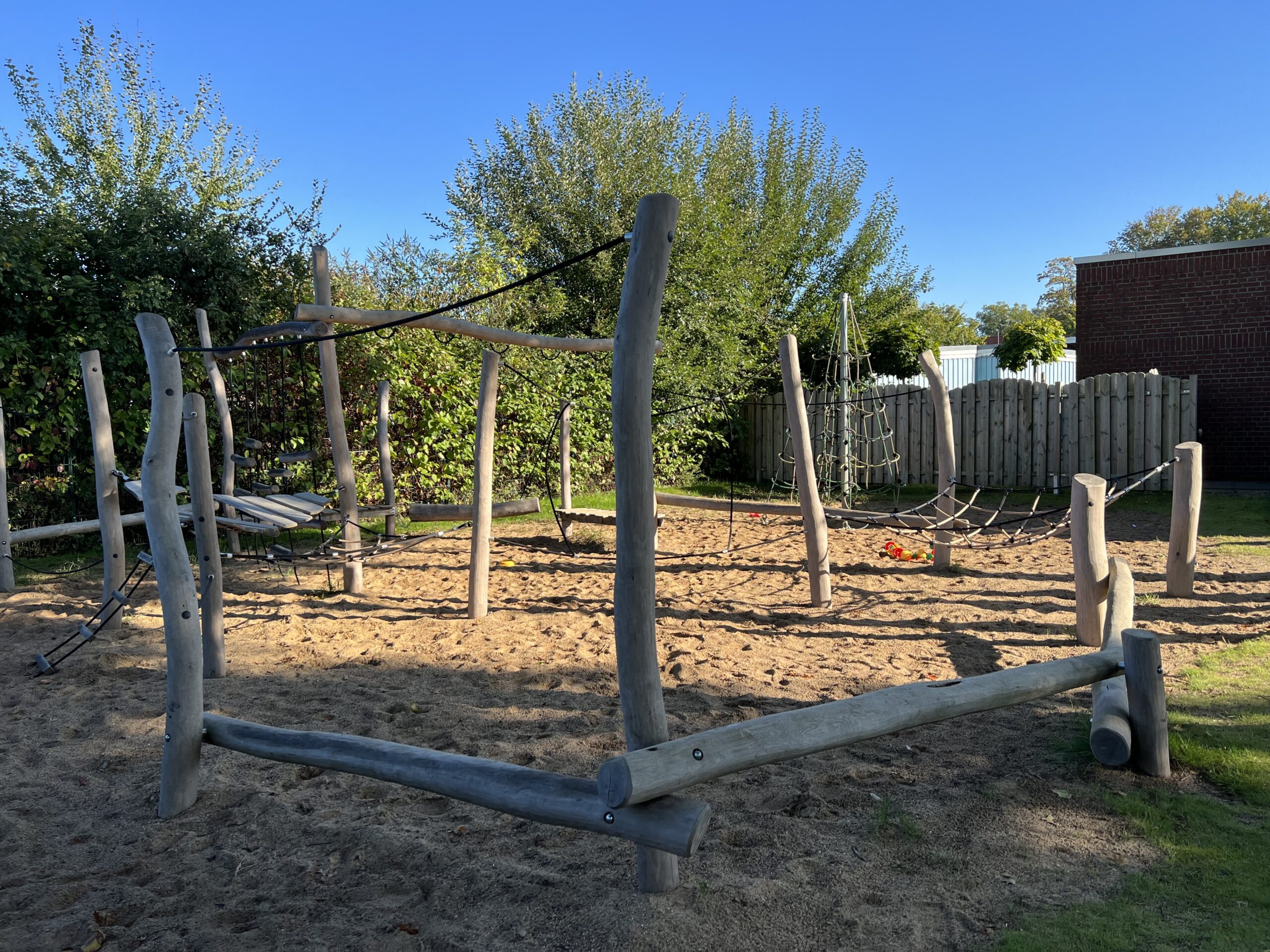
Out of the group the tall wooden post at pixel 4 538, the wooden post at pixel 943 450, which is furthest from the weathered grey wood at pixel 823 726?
the tall wooden post at pixel 4 538

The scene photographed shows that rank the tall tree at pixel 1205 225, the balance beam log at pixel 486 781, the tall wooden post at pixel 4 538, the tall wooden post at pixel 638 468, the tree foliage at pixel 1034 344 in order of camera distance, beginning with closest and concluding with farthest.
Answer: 1. the balance beam log at pixel 486 781
2. the tall wooden post at pixel 638 468
3. the tall wooden post at pixel 4 538
4. the tree foliage at pixel 1034 344
5. the tall tree at pixel 1205 225

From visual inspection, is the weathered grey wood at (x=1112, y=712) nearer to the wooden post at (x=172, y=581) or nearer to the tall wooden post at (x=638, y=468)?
the tall wooden post at (x=638, y=468)

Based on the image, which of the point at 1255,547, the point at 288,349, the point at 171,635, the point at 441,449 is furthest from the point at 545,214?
the point at 171,635

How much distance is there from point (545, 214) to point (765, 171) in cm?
894

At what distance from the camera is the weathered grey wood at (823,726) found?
2291mm

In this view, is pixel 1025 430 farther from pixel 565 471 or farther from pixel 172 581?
pixel 172 581

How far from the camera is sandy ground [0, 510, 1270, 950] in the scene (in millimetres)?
2590

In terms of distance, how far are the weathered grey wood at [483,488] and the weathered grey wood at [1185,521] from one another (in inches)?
197

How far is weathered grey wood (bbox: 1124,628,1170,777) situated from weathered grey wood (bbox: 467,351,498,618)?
424cm

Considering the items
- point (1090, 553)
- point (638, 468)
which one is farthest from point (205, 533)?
point (1090, 553)

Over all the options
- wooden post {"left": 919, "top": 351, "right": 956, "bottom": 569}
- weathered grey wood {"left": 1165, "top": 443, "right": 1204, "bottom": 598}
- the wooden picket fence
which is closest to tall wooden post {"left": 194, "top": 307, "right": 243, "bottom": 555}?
wooden post {"left": 919, "top": 351, "right": 956, "bottom": 569}

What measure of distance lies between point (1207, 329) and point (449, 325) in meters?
13.4

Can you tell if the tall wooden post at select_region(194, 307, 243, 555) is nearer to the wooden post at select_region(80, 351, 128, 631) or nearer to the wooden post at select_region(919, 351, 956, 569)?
the wooden post at select_region(80, 351, 128, 631)

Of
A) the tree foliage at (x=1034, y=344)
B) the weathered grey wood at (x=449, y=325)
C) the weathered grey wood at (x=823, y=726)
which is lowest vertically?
the weathered grey wood at (x=823, y=726)
